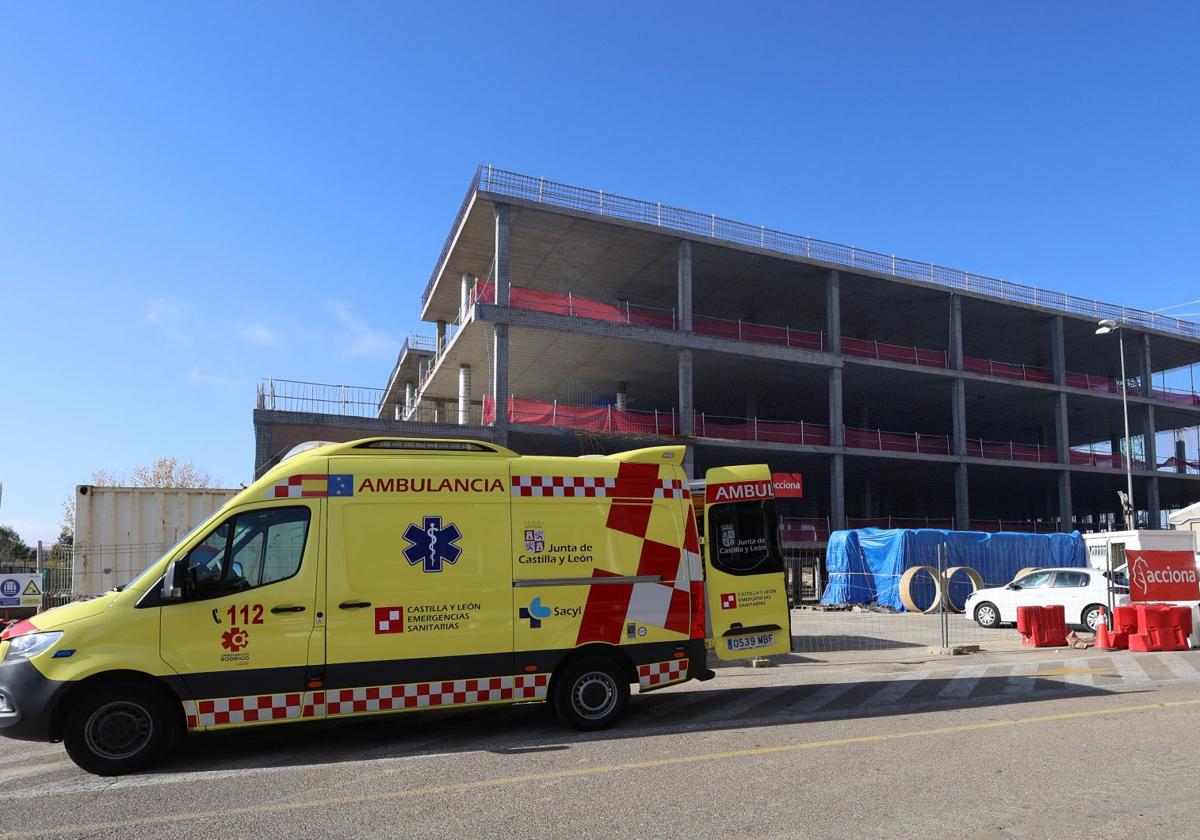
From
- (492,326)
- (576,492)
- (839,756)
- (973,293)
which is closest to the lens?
(839,756)

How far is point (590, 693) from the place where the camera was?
8.09 meters

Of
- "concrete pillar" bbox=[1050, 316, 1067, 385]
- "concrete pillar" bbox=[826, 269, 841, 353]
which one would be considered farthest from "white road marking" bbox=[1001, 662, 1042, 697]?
"concrete pillar" bbox=[1050, 316, 1067, 385]

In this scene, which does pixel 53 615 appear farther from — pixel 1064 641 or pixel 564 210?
pixel 564 210

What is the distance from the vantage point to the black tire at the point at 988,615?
19.7 m

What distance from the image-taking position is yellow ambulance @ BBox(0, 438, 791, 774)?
266 inches

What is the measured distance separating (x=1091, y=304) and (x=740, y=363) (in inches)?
818

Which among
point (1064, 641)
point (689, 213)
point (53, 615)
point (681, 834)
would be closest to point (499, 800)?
point (681, 834)

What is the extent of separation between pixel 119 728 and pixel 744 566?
594cm

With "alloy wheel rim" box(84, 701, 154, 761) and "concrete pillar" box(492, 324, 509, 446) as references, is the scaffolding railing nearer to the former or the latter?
"concrete pillar" box(492, 324, 509, 446)

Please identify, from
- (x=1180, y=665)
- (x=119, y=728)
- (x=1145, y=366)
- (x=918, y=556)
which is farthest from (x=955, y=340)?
(x=119, y=728)

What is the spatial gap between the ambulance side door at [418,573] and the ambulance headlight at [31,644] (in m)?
2.00

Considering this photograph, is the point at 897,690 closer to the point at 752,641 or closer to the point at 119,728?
the point at 752,641

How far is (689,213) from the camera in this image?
1321 inches

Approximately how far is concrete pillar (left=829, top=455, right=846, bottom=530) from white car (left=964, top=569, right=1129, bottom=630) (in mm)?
14453
